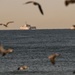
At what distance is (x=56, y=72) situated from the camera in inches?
2052

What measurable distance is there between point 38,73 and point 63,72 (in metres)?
3.19

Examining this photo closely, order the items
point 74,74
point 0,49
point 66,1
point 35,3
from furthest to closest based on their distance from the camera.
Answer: point 74,74 < point 0,49 < point 35,3 < point 66,1

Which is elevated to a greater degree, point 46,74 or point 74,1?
point 74,1

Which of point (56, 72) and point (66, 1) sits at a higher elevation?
point (66, 1)

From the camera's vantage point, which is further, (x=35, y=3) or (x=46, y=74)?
(x=46, y=74)

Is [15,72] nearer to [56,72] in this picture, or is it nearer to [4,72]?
[4,72]

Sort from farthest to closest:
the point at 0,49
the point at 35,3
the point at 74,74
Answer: the point at 74,74, the point at 0,49, the point at 35,3

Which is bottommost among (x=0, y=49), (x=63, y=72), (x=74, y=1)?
(x=63, y=72)

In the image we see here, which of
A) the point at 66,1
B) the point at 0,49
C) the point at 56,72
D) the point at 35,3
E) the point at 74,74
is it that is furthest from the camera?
the point at 56,72

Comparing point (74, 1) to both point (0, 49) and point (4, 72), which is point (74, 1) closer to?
point (0, 49)

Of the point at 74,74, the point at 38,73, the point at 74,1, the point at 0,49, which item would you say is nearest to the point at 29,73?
the point at 38,73

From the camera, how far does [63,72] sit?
5269cm

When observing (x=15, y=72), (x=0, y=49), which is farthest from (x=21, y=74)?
(x=0, y=49)

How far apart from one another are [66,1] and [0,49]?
26.9 ft
